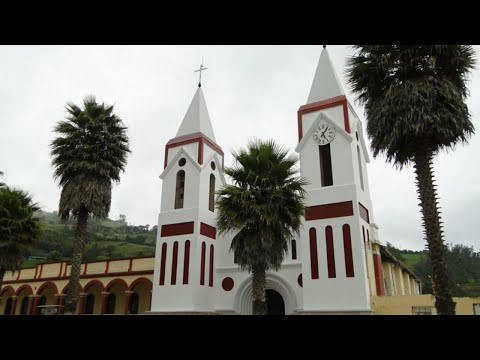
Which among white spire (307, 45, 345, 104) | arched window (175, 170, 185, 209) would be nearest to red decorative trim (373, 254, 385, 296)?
white spire (307, 45, 345, 104)

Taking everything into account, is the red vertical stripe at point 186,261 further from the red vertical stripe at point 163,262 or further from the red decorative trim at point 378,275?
the red decorative trim at point 378,275

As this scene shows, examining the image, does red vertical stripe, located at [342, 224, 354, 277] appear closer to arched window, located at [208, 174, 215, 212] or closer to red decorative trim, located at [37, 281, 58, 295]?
arched window, located at [208, 174, 215, 212]

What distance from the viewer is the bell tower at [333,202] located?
21.1 metres

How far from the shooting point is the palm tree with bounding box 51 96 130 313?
22531mm

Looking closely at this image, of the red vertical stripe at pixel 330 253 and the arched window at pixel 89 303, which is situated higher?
the red vertical stripe at pixel 330 253

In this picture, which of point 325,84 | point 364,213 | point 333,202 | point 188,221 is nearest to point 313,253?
point 333,202

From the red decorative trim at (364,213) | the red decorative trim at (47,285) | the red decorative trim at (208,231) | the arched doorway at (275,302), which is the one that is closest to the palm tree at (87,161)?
the red decorative trim at (208,231)

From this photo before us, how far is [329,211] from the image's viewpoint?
74.3 ft

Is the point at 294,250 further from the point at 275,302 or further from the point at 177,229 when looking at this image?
the point at 177,229

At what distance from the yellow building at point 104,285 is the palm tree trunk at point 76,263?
226 inches
